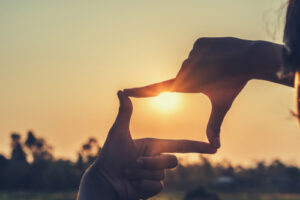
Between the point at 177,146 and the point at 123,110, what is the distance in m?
0.29

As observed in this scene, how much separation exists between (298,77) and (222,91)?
0.35 metres

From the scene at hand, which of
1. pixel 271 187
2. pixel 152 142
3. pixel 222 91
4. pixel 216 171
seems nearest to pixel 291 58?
pixel 222 91

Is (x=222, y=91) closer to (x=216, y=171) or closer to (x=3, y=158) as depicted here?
(x=3, y=158)

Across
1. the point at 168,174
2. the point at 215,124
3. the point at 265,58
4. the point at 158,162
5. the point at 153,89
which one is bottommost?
the point at 168,174

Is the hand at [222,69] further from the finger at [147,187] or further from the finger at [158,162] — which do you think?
the finger at [147,187]

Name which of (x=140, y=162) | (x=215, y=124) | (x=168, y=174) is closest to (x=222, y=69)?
(x=215, y=124)

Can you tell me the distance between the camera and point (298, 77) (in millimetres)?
1488

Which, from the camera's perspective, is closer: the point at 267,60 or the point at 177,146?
the point at 267,60

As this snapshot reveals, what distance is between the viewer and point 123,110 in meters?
1.92

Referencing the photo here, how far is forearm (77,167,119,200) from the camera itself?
1.87 meters

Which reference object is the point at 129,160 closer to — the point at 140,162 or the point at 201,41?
the point at 140,162

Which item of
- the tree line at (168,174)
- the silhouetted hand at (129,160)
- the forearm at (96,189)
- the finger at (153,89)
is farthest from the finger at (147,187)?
the tree line at (168,174)

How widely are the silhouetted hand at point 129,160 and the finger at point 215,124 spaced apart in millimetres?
39

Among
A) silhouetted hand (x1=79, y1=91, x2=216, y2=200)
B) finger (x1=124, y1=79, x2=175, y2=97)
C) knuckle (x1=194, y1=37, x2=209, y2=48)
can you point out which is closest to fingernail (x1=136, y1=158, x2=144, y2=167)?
silhouetted hand (x1=79, y1=91, x2=216, y2=200)
